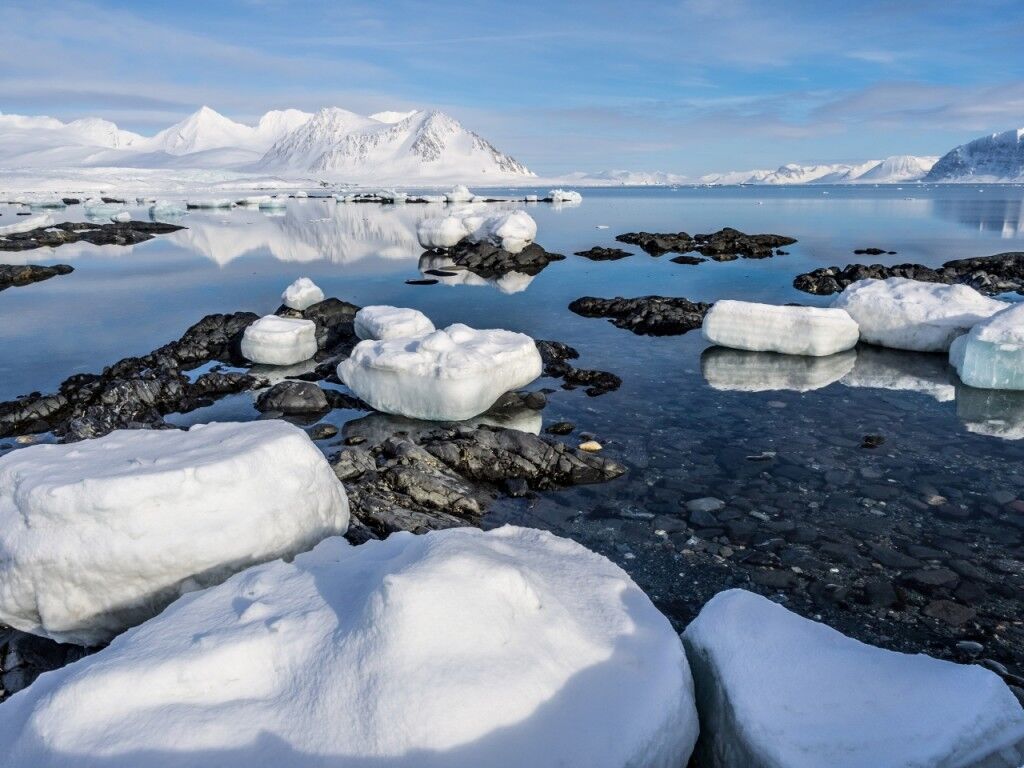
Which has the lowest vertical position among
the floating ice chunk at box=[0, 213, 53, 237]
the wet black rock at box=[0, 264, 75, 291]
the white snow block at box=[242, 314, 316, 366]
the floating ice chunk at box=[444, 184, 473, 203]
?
the white snow block at box=[242, 314, 316, 366]

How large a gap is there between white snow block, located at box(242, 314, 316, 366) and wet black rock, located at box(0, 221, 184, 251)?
36624 mm

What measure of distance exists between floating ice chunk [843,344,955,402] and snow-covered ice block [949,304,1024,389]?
600 millimetres

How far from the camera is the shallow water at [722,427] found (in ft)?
25.7

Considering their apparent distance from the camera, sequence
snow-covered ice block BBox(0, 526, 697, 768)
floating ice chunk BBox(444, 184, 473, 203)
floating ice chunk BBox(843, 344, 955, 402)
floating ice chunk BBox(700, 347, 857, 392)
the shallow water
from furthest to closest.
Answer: floating ice chunk BBox(444, 184, 473, 203)
floating ice chunk BBox(700, 347, 857, 392)
floating ice chunk BBox(843, 344, 955, 402)
the shallow water
snow-covered ice block BBox(0, 526, 697, 768)

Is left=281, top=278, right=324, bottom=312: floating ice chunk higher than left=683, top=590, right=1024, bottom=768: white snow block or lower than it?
higher

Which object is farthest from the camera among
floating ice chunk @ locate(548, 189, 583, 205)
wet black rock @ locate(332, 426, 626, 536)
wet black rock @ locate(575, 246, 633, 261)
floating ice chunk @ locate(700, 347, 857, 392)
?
floating ice chunk @ locate(548, 189, 583, 205)

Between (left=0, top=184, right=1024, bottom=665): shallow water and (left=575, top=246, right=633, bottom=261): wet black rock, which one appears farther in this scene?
(left=575, top=246, right=633, bottom=261): wet black rock

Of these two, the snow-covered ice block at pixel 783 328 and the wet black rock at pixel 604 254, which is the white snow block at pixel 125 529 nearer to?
the snow-covered ice block at pixel 783 328

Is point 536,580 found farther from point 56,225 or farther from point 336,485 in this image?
point 56,225

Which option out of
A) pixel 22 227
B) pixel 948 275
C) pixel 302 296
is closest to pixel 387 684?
pixel 302 296

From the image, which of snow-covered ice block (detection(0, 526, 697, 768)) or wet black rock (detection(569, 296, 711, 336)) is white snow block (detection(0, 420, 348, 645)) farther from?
wet black rock (detection(569, 296, 711, 336))

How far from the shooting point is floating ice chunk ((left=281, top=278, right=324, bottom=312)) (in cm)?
2255

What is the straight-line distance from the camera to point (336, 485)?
7.29 m

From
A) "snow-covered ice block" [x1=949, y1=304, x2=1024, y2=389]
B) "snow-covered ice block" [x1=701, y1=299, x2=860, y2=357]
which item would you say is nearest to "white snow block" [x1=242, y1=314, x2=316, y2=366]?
"snow-covered ice block" [x1=701, y1=299, x2=860, y2=357]
